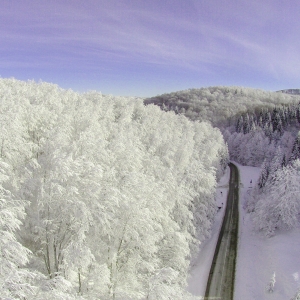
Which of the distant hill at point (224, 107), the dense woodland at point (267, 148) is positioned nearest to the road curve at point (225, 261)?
the dense woodland at point (267, 148)

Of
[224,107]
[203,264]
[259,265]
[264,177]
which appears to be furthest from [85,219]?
[224,107]

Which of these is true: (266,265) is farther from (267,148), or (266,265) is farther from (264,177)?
(267,148)

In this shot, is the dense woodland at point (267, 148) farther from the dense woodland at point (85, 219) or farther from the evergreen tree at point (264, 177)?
the dense woodland at point (85, 219)

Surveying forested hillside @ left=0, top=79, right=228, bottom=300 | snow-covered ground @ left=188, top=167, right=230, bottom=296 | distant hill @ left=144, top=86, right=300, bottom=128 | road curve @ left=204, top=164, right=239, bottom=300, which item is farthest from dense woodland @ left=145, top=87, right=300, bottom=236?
forested hillside @ left=0, top=79, right=228, bottom=300

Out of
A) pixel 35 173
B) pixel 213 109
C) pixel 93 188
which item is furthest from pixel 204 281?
pixel 213 109

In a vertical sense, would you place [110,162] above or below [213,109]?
below

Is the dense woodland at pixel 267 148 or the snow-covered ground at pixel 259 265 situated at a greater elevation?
the dense woodland at pixel 267 148

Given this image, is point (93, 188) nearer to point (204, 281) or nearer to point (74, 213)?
point (74, 213)
